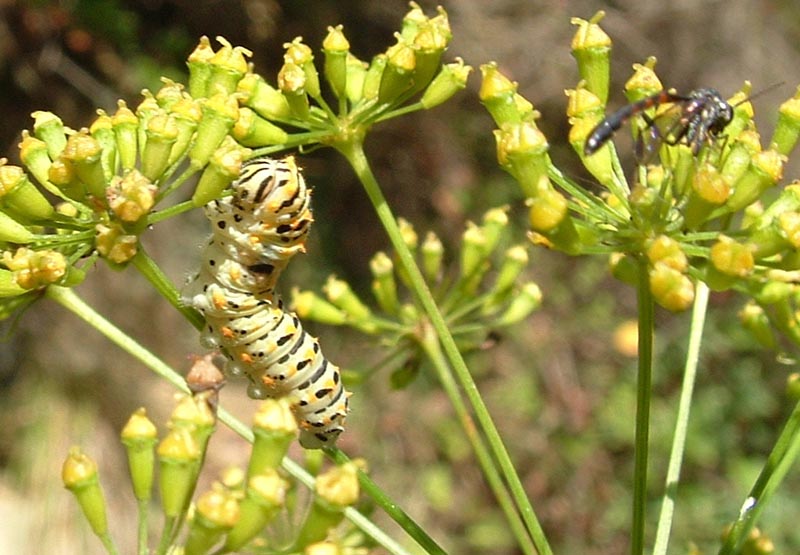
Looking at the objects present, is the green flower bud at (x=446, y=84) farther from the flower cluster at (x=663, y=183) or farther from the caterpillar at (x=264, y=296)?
the caterpillar at (x=264, y=296)

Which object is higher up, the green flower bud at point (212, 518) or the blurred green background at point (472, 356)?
the green flower bud at point (212, 518)

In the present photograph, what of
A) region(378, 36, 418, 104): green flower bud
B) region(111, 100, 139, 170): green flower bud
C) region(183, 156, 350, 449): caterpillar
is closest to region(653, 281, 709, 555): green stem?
region(183, 156, 350, 449): caterpillar

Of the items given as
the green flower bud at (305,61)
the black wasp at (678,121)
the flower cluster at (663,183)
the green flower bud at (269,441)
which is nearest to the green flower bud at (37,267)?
the green flower bud at (269,441)

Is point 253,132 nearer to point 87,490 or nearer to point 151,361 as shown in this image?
point 151,361

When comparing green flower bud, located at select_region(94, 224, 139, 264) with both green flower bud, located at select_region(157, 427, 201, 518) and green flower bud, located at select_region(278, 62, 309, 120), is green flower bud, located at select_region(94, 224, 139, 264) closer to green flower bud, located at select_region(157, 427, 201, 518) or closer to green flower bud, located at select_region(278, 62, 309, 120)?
green flower bud, located at select_region(157, 427, 201, 518)

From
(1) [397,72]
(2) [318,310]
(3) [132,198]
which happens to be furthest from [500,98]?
(2) [318,310]

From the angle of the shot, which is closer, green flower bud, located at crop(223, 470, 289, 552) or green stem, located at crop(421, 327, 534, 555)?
green flower bud, located at crop(223, 470, 289, 552)
